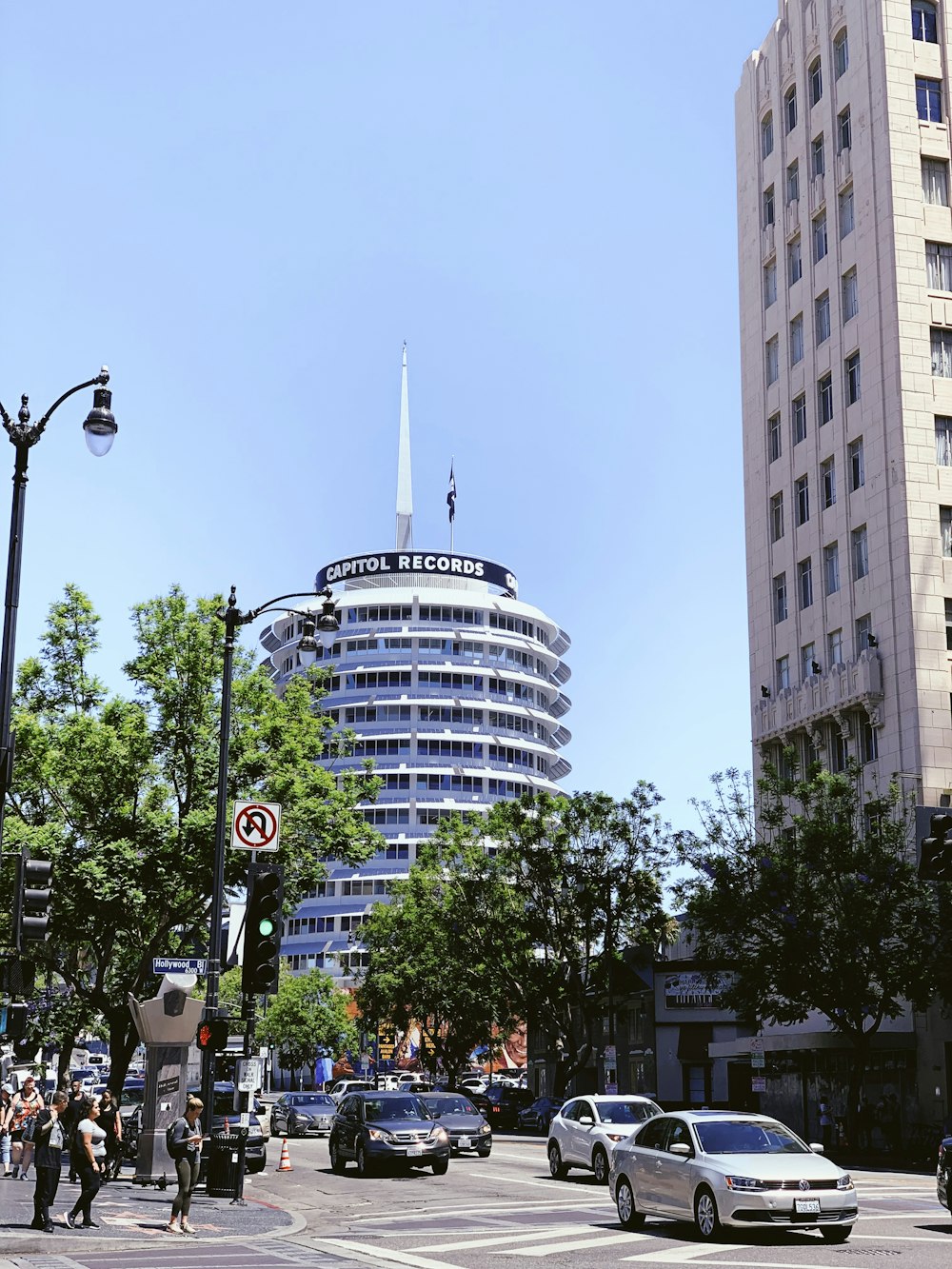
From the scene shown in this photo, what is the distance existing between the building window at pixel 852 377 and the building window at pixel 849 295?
1.57 metres

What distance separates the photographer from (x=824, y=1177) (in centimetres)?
1758

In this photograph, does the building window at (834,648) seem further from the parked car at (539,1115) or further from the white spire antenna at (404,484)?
the white spire antenna at (404,484)

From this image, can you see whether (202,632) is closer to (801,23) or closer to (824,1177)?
(824,1177)

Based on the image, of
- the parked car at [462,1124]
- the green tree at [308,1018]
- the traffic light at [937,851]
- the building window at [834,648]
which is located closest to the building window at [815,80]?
the building window at [834,648]

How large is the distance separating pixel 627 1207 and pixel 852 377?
41.7 meters

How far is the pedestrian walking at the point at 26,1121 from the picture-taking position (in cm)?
2791

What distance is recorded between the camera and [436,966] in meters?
67.2

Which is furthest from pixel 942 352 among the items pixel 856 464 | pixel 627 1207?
pixel 627 1207

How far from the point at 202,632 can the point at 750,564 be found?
111ft

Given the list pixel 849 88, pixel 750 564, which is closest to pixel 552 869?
pixel 750 564

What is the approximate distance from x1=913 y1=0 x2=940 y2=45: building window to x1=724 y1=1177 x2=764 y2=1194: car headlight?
5024 centimetres

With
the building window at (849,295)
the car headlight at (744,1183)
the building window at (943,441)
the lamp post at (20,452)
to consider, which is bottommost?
the car headlight at (744,1183)

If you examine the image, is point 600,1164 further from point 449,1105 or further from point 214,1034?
point 449,1105

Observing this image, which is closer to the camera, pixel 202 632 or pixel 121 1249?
pixel 121 1249
